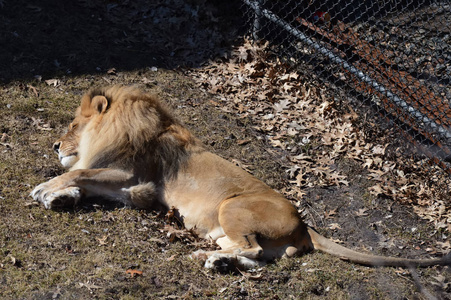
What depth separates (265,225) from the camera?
4.65 metres

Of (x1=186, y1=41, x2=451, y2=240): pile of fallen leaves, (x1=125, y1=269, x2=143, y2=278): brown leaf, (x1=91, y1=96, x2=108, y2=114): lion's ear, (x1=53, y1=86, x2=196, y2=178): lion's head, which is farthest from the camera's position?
(x1=186, y1=41, x2=451, y2=240): pile of fallen leaves

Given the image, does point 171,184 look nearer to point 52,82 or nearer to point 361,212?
point 361,212

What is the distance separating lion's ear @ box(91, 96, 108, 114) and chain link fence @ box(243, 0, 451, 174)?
309 cm

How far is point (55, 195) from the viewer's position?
471 centimetres

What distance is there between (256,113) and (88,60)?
2.32 metres

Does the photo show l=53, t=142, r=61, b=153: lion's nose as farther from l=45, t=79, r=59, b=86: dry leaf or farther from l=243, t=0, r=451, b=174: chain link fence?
l=243, t=0, r=451, b=174: chain link fence

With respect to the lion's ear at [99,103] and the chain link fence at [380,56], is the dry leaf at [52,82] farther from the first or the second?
the chain link fence at [380,56]

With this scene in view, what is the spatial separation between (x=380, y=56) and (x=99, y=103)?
3.76m

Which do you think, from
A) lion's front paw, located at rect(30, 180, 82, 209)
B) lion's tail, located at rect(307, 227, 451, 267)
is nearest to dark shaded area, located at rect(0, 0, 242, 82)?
lion's front paw, located at rect(30, 180, 82, 209)

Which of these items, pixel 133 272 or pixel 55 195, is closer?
pixel 133 272

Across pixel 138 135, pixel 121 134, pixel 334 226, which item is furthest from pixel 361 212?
pixel 121 134

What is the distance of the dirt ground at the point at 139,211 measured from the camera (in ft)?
13.7

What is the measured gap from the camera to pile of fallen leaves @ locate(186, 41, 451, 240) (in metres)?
6.01

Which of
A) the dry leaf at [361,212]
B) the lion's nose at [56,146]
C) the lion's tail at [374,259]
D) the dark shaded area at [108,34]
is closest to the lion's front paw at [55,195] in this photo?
the lion's nose at [56,146]
